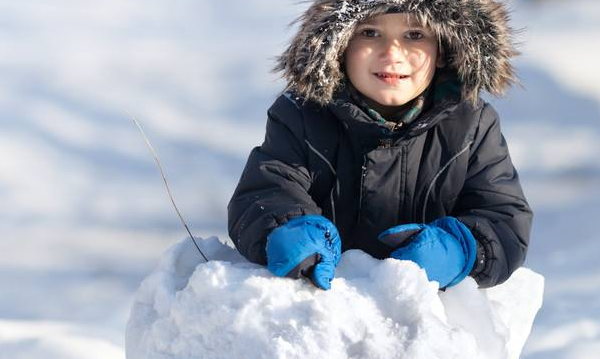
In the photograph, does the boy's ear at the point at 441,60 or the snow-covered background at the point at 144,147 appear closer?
the boy's ear at the point at 441,60

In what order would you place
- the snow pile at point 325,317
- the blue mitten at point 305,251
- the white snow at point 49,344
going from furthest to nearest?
the white snow at point 49,344
the blue mitten at point 305,251
the snow pile at point 325,317

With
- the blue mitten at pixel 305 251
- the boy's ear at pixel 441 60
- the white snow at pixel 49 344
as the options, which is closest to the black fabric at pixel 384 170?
the boy's ear at pixel 441 60

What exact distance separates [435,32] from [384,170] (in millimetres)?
327

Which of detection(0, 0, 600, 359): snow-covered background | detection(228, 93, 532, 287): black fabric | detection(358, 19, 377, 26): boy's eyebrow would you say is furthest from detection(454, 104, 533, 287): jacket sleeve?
detection(0, 0, 600, 359): snow-covered background

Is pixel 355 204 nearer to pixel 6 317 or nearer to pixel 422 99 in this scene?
pixel 422 99

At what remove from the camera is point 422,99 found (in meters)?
2.32

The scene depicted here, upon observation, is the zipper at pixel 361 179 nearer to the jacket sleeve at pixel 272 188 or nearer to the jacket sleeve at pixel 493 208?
the jacket sleeve at pixel 272 188

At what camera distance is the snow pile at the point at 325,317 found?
5.93ft

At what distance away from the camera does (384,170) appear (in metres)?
2.27

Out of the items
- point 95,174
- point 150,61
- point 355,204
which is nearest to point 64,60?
point 150,61

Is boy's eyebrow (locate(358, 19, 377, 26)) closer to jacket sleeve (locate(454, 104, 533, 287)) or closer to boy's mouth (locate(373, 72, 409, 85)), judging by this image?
boy's mouth (locate(373, 72, 409, 85))

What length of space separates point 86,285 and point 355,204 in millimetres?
2470

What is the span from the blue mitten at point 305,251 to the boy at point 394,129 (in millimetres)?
181

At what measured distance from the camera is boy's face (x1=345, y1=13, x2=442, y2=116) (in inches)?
87.8
